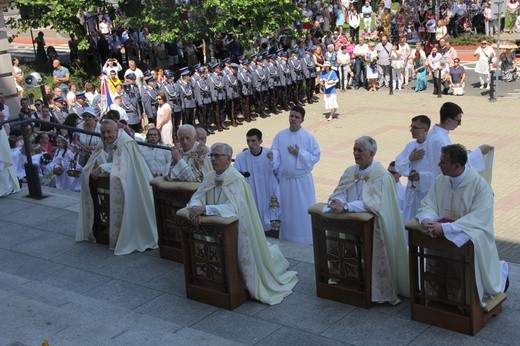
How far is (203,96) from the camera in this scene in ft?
70.6

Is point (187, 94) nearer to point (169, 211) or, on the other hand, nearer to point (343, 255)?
point (169, 211)

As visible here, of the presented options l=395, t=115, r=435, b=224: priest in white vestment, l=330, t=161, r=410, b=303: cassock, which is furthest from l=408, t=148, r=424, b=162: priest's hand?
l=330, t=161, r=410, b=303: cassock

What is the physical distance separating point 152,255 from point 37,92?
1764 cm

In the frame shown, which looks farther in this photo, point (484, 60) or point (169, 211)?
point (484, 60)

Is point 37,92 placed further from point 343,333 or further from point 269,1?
point 343,333

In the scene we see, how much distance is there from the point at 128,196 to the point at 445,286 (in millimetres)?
4256

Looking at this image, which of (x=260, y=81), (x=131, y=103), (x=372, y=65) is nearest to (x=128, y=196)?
(x=131, y=103)

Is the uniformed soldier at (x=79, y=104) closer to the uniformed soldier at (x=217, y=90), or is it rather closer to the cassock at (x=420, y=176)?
the uniformed soldier at (x=217, y=90)

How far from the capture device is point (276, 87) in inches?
920

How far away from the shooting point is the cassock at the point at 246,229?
26.7 feet

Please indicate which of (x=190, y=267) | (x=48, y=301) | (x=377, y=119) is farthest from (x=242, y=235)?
(x=377, y=119)

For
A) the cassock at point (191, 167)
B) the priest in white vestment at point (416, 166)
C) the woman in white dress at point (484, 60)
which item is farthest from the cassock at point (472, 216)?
the woman in white dress at point (484, 60)

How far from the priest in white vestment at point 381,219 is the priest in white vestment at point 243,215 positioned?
2.69 ft

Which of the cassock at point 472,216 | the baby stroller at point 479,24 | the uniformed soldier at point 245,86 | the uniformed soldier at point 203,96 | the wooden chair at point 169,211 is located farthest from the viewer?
the baby stroller at point 479,24
